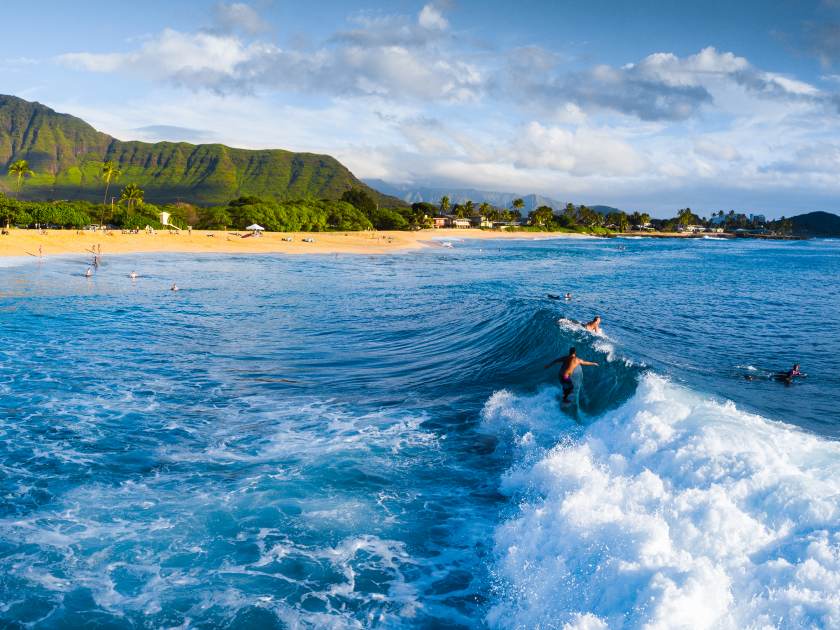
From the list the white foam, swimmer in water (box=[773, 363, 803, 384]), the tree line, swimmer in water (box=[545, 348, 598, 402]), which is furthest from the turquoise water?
the tree line

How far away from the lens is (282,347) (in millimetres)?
24234

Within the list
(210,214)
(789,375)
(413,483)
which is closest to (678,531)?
(413,483)

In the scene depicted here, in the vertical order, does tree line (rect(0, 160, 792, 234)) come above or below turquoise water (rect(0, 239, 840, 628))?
above

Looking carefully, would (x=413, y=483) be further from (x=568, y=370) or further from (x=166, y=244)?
(x=166, y=244)

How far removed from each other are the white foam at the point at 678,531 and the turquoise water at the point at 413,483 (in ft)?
0.12

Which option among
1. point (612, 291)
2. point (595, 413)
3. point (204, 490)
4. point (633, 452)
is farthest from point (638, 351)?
point (612, 291)

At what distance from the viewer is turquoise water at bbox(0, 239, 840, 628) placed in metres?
8.01

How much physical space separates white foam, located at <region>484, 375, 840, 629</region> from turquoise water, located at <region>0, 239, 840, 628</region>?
37 mm

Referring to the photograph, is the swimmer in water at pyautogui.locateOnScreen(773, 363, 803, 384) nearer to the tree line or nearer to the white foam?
the white foam

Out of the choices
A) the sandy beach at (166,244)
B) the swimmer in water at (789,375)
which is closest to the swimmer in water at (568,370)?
the swimmer in water at (789,375)

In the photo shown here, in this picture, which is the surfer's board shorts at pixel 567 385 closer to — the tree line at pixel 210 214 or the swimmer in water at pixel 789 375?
the swimmer in water at pixel 789 375

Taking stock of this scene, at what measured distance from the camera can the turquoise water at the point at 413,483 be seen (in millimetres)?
8008

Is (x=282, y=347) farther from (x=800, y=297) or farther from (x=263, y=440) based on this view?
(x=800, y=297)

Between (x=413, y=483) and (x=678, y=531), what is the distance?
203 inches
